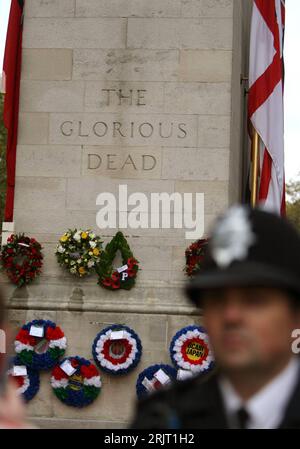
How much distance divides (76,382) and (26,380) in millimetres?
670

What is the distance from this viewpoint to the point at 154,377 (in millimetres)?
11969

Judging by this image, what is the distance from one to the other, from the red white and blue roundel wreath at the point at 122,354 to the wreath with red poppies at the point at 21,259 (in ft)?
4.06

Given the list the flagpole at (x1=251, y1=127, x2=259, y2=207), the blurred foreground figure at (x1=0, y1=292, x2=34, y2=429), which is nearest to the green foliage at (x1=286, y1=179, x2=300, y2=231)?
the flagpole at (x1=251, y1=127, x2=259, y2=207)

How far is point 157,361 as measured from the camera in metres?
12.1

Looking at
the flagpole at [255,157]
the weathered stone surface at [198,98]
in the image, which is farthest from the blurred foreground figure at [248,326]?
the flagpole at [255,157]

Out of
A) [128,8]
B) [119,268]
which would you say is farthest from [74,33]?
[119,268]

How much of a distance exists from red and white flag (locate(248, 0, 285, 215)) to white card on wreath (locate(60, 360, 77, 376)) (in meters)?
3.78

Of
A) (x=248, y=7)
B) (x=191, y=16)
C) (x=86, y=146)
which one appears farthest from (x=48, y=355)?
(x=248, y=7)

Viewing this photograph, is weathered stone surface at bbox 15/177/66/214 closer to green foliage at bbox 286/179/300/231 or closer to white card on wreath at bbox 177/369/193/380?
white card on wreath at bbox 177/369/193/380

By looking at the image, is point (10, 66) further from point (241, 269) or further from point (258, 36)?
point (241, 269)

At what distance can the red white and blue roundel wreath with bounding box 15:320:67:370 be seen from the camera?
39.8 ft

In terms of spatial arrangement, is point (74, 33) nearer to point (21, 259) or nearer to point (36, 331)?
point (21, 259)

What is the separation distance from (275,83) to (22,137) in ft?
12.7

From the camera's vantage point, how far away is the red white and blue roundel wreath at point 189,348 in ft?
39.3
